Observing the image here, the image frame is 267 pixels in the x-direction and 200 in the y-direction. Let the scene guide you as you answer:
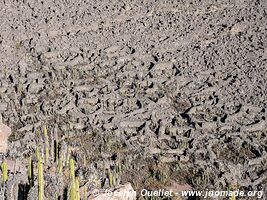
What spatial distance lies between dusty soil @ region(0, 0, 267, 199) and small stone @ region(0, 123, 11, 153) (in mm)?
148

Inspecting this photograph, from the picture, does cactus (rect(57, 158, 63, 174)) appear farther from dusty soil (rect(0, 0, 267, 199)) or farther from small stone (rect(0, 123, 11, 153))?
small stone (rect(0, 123, 11, 153))

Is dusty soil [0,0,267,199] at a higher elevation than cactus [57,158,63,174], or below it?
higher

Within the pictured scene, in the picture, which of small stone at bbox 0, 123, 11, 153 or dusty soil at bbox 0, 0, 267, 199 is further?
small stone at bbox 0, 123, 11, 153

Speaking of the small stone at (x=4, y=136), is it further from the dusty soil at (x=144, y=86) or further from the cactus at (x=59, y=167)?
the cactus at (x=59, y=167)

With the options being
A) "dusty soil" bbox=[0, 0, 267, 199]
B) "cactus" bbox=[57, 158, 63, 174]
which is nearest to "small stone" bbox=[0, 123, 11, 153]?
"dusty soil" bbox=[0, 0, 267, 199]

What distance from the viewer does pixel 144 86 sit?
13328 mm

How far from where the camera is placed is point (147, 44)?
15.2 metres

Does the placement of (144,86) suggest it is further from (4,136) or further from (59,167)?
(59,167)

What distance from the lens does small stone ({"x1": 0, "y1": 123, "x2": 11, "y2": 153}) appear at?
1044 centimetres

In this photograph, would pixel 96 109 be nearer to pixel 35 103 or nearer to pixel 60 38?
pixel 35 103

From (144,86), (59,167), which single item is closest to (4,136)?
(59,167)

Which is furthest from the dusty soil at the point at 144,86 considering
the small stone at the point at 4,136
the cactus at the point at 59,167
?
the cactus at the point at 59,167

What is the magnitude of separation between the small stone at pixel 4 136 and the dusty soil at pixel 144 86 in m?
0.15

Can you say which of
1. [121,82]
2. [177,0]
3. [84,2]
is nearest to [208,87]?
[121,82]
